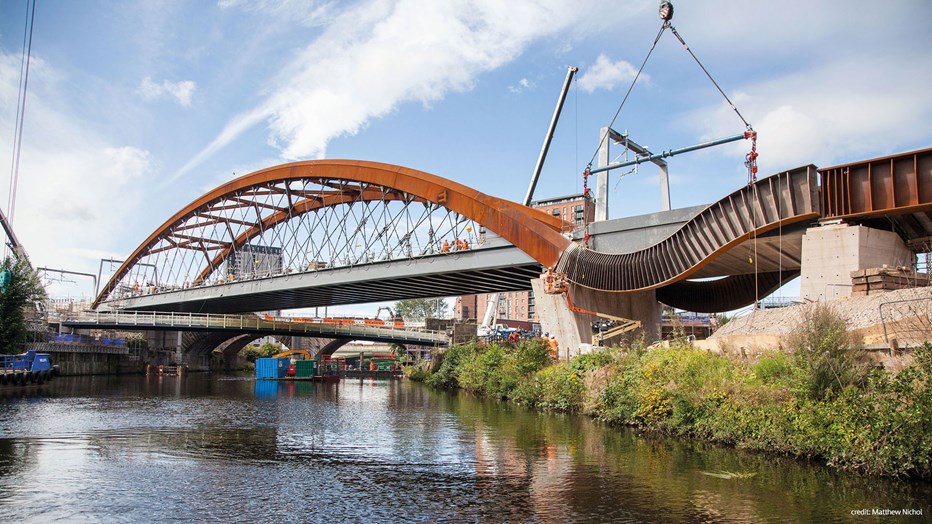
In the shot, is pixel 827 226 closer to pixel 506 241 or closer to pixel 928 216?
pixel 928 216

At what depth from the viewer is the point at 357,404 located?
4188 cm

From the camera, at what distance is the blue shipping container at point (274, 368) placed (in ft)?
236

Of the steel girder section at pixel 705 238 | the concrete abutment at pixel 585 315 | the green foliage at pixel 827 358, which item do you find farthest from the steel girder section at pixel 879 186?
the concrete abutment at pixel 585 315

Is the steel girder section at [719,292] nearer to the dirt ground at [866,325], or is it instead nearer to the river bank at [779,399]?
the river bank at [779,399]

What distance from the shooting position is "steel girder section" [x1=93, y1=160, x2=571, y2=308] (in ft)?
145

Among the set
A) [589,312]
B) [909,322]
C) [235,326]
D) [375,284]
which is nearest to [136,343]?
[235,326]

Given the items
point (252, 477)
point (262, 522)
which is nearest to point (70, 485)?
point (252, 477)

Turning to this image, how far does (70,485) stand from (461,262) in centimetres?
3419

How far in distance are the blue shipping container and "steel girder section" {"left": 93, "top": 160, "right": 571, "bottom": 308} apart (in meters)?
15.3

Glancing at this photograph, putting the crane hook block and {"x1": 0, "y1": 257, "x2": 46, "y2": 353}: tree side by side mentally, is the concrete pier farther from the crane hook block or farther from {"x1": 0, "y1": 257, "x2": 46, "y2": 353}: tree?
{"x1": 0, "y1": 257, "x2": 46, "y2": 353}: tree

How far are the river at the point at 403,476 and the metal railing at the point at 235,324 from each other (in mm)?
45957

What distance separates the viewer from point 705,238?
3291 cm

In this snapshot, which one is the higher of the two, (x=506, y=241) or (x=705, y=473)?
(x=506, y=241)

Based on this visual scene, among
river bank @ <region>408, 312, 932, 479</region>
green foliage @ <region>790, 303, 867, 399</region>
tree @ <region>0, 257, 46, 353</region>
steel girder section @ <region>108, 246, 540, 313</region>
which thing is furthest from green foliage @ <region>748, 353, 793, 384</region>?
tree @ <region>0, 257, 46, 353</region>
